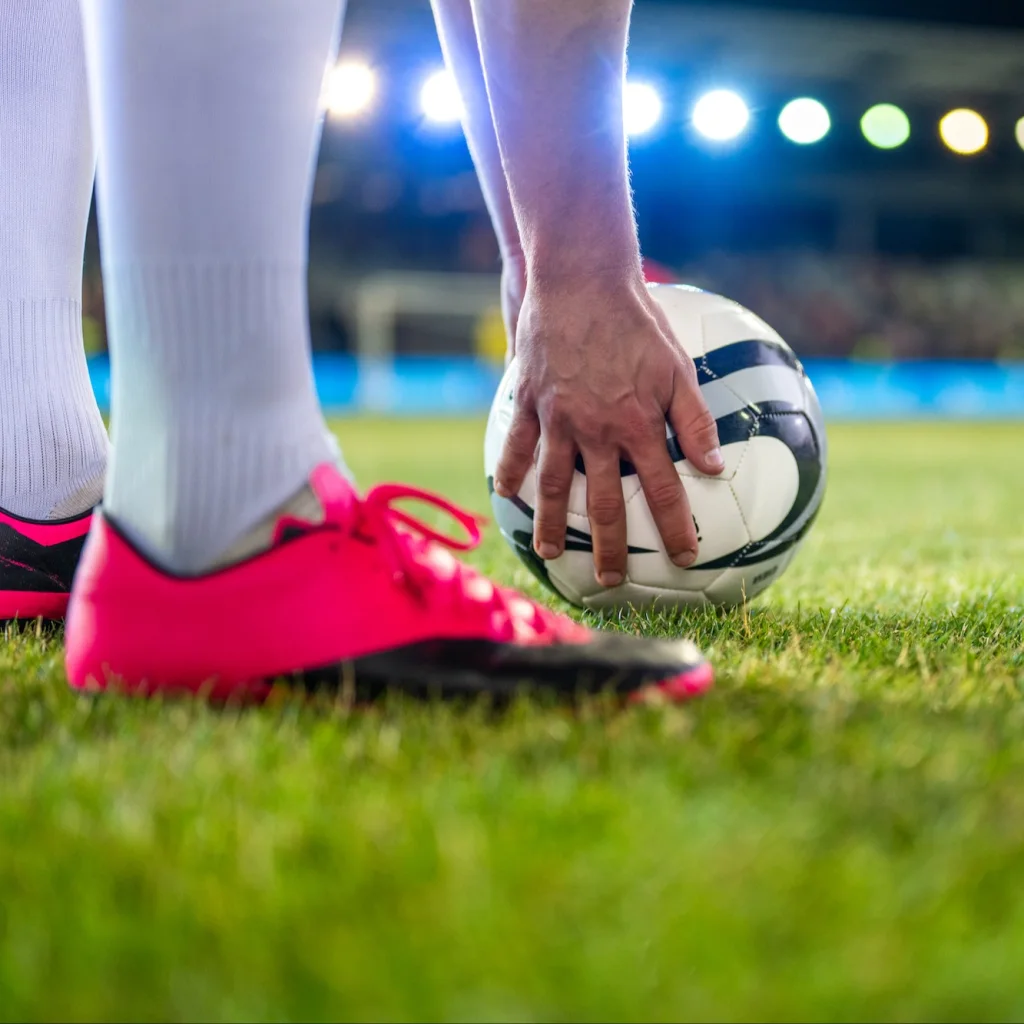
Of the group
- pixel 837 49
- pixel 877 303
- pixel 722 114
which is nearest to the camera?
pixel 722 114

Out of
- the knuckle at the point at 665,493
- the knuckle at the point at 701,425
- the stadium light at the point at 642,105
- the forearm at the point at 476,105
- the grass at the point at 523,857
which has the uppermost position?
the stadium light at the point at 642,105

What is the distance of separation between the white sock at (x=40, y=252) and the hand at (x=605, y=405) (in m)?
0.54

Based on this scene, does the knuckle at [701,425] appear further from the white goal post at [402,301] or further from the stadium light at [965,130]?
the stadium light at [965,130]

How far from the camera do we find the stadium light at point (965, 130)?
17641 mm

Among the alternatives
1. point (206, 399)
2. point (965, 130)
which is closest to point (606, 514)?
point (206, 399)

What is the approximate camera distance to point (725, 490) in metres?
1.49

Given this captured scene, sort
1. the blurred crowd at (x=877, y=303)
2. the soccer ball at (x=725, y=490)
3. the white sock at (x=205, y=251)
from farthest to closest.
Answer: the blurred crowd at (x=877, y=303)
the soccer ball at (x=725, y=490)
the white sock at (x=205, y=251)

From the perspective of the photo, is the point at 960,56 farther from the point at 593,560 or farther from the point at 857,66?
the point at 593,560

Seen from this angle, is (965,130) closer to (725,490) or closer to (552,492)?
(725,490)

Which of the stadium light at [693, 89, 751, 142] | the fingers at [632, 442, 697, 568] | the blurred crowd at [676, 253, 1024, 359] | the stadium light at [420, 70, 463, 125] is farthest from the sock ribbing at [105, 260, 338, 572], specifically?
the blurred crowd at [676, 253, 1024, 359]

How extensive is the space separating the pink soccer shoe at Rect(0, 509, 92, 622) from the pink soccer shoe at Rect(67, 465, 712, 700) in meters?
0.46

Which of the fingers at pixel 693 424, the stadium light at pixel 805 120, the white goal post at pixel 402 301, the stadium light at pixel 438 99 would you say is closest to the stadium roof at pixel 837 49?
the stadium light at pixel 805 120

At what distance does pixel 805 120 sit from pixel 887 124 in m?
1.27

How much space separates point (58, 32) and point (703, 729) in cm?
115
